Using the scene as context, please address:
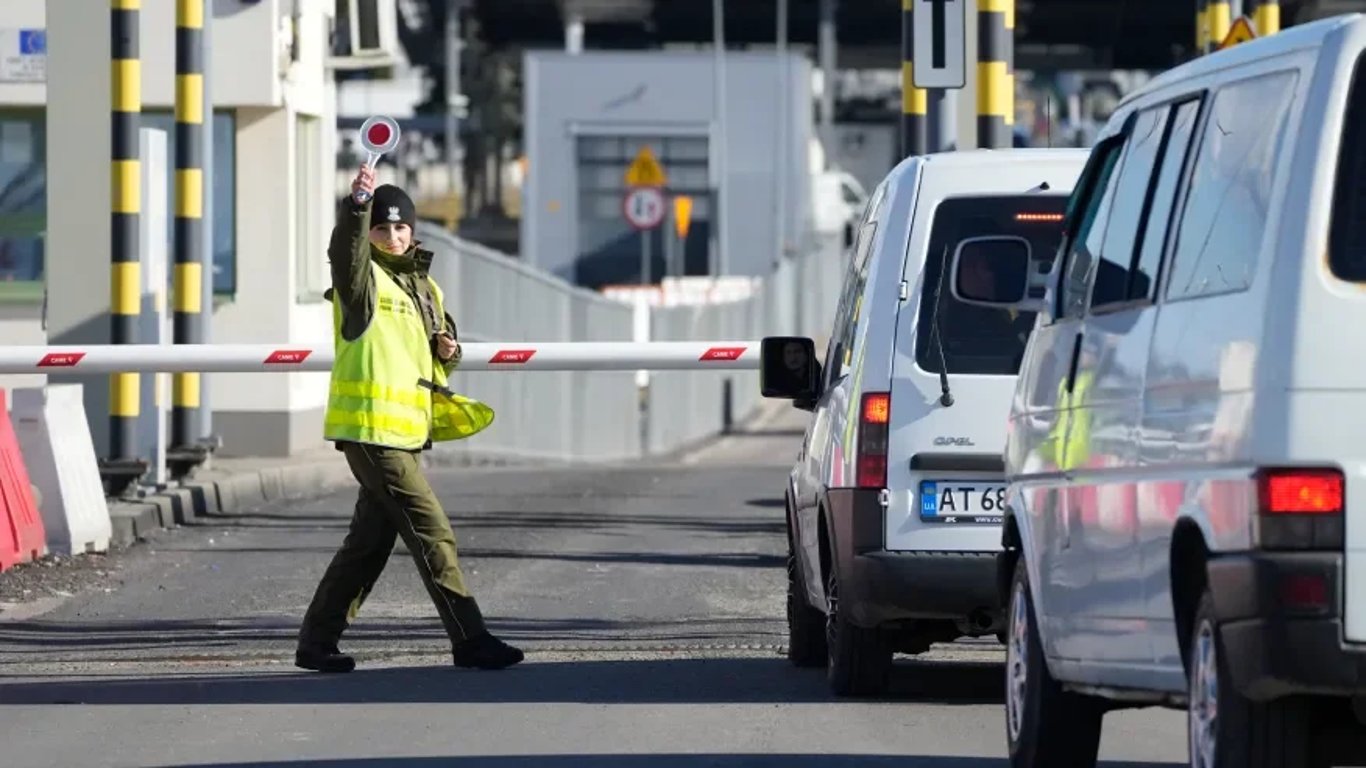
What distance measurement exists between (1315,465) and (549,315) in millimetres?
23512

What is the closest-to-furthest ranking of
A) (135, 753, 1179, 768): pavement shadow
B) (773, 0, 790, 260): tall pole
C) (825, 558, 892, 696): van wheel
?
(135, 753, 1179, 768): pavement shadow
(825, 558, 892, 696): van wheel
(773, 0, 790, 260): tall pole

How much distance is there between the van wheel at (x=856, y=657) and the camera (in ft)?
33.7

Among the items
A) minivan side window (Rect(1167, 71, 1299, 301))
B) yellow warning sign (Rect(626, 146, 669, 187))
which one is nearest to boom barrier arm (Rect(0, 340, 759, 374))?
minivan side window (Rect(1167, 71, 1299, 301))

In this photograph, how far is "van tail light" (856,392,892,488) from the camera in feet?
32.4

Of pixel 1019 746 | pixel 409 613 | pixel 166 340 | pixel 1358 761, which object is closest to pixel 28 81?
pixel 166 340

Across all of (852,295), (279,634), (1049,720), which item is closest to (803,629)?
(852,295)

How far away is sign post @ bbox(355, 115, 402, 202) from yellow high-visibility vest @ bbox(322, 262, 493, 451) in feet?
1.38

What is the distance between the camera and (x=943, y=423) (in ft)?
32.4

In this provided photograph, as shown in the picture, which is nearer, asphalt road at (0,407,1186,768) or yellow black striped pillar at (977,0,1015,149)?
asphalt road at (0,407,1186,768)

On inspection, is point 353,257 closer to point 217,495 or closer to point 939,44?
point 939,44

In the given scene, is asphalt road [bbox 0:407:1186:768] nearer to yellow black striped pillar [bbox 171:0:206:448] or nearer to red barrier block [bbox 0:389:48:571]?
red barrier block [bbox 0:389:48:571]

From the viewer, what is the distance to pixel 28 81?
74.3 ft

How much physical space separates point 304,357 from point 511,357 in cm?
106

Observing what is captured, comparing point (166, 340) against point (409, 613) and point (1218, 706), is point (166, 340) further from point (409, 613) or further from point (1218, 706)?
point (1218, 706)
